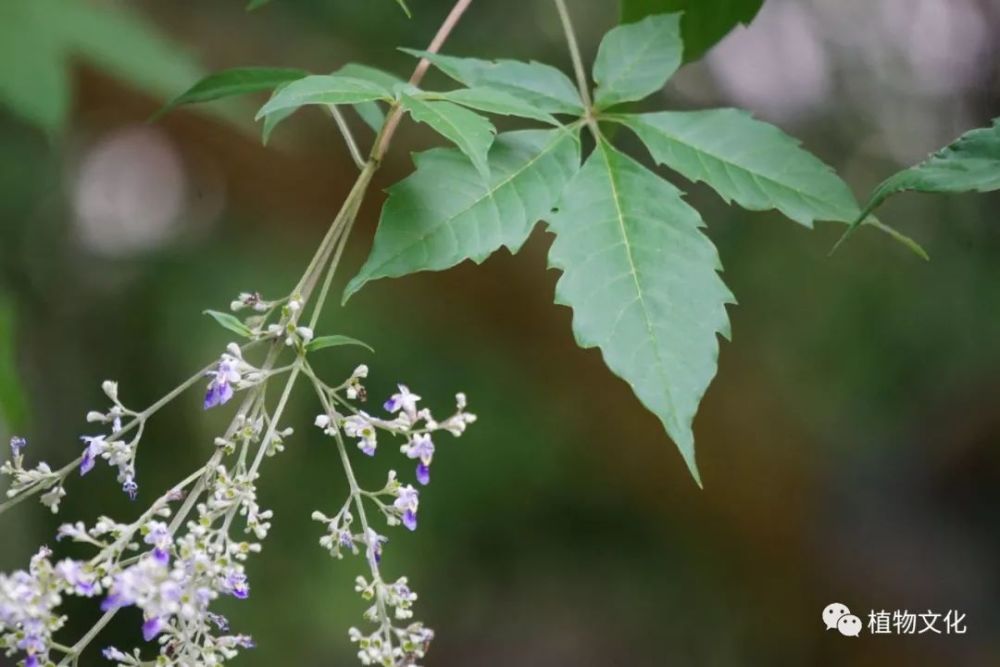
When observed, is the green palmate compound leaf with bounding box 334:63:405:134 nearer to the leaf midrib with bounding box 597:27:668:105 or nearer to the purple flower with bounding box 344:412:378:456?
the leaf midrib with bounding box 597:27:668:105

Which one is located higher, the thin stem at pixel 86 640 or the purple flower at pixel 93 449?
the purple flower at pixel 93 449

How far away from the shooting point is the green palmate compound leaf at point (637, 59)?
80cm

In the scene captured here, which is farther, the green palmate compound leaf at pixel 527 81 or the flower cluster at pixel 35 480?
the green palmate compound leaf at pixel 527 81

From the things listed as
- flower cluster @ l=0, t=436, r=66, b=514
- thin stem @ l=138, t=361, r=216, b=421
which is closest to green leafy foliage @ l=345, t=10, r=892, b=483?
thin stem @ l=138, t=361, r=216, b=421

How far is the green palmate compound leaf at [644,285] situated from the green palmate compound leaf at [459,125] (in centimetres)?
10

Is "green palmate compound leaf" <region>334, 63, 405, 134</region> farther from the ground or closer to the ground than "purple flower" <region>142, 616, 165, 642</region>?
farther from the ground

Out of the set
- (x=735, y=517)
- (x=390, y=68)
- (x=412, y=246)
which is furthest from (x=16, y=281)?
(x=412, y=246)

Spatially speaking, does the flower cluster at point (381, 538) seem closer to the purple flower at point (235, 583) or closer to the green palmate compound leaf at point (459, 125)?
the purple flower at point (235, 583)

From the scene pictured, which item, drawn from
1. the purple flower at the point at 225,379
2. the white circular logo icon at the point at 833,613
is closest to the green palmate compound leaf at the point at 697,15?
the purple flower at the point at 225,379

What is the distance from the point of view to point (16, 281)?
2035mm

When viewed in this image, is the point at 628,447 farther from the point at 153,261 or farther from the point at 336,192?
the point at 153,261

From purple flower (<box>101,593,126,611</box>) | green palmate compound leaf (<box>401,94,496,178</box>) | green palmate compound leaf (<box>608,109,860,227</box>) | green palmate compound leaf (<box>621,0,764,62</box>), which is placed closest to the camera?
purple flower (<box>101,593,126,611</box>)

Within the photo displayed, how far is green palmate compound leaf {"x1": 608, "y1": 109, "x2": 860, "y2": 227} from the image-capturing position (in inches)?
29.7

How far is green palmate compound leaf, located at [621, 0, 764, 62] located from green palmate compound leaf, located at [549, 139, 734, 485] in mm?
235
